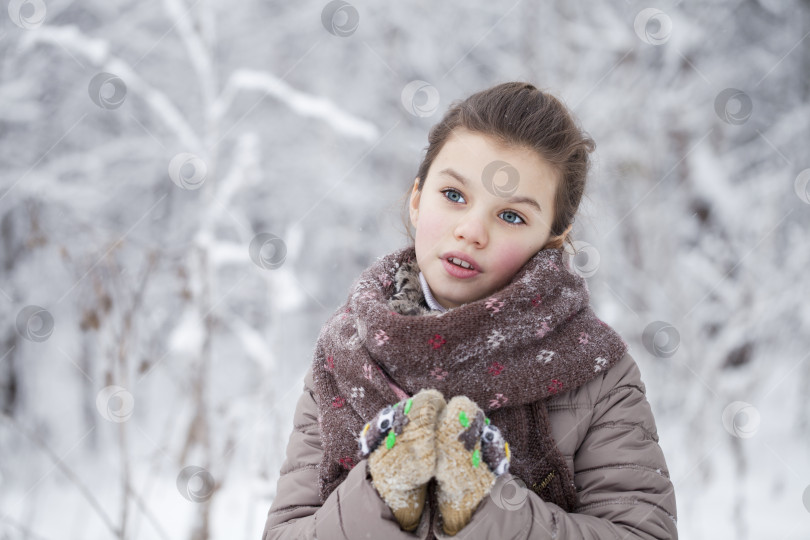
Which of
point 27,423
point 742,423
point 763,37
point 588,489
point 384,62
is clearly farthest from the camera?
point 384,62

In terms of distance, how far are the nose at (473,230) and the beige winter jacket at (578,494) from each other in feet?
1.38

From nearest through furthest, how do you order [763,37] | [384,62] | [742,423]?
[742,423] < [763,37] < [384,62]

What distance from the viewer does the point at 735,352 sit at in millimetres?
6125

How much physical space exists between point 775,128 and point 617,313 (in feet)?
7.69

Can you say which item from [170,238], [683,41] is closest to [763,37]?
[683,41]

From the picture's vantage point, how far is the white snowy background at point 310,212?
4324 millimetres

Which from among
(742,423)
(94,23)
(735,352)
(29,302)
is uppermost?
(735,352)

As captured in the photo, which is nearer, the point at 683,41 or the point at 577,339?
the point at 577,339

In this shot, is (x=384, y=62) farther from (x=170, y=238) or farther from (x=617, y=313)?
(x=617, y=313)

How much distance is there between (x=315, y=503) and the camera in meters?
1.45
